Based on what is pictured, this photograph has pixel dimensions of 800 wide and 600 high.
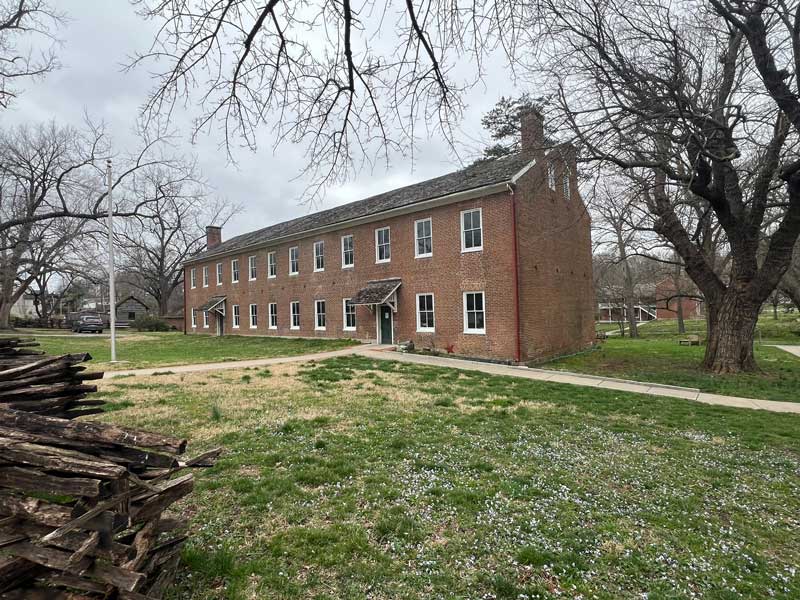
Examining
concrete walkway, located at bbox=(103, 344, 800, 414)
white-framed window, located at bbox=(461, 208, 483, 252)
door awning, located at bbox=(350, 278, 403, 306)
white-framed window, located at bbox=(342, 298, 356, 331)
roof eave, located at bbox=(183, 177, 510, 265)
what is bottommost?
concrete walkway, located at bbox=(103, 344, 800, 414)

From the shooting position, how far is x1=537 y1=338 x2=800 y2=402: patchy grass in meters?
10.9

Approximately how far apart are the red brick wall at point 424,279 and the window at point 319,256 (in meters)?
0.34

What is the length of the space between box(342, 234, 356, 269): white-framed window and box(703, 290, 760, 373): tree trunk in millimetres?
15871

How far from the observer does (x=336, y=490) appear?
4.36 m

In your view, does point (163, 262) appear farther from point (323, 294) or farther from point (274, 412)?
point (274, 412)

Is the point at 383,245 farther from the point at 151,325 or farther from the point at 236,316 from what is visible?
the point at 151,325

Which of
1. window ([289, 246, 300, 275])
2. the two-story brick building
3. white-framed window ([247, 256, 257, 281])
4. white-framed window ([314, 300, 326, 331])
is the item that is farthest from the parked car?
white-framed window ([314, 300, 326, 331])

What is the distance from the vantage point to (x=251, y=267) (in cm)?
2966

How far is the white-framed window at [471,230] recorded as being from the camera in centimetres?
1669

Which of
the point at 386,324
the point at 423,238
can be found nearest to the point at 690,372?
the point at 423,238

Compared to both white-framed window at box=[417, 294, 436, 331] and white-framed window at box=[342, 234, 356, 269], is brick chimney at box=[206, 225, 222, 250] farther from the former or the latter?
white-framed window at box=[417, 294, 436, 331]

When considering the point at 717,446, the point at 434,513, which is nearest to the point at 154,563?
the point at 434,513

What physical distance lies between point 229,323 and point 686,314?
6546cm

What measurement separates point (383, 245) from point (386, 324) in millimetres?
3946
